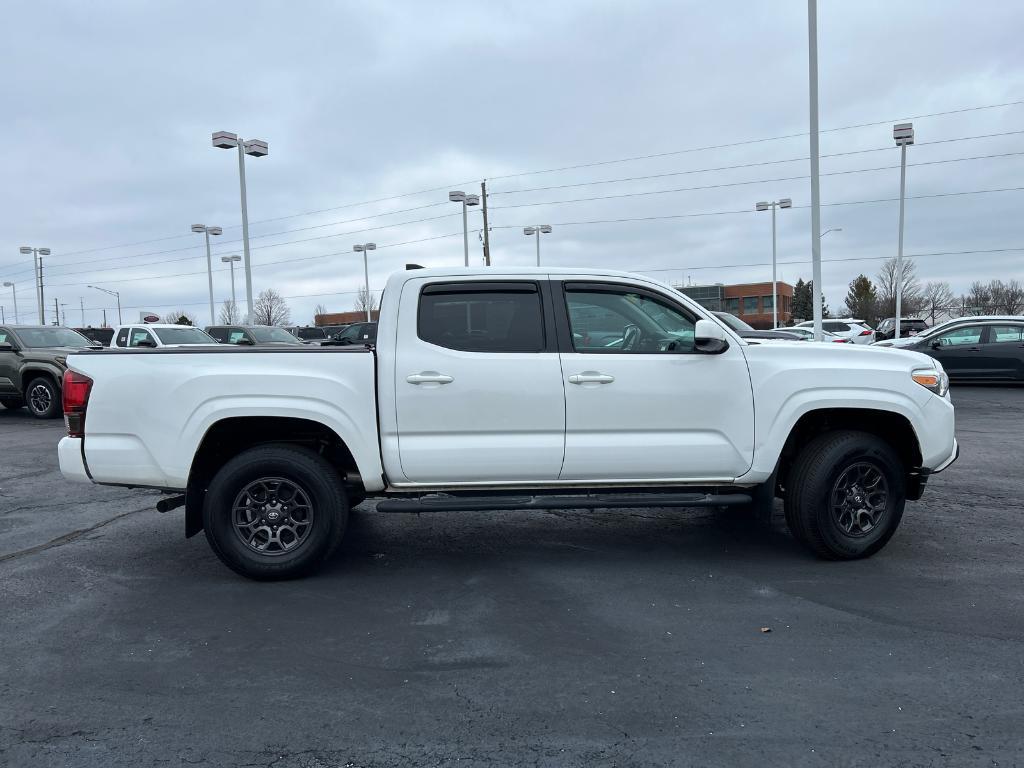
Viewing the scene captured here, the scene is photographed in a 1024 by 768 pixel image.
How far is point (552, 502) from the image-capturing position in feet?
16.4

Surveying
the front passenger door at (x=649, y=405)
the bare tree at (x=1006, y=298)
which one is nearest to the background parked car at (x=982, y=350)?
the front passenger door at (x=649, y=405)

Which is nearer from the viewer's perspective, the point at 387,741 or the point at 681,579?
the point at 387,741

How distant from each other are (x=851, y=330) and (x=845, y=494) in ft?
86.0

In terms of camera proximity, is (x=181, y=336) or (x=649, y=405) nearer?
(x=649, y=405)

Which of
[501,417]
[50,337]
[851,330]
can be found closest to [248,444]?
[501,417]

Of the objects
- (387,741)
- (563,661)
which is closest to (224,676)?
(387,741)

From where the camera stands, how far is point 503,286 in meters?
5.17

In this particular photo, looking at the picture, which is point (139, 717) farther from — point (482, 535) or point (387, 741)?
point (482, 535)

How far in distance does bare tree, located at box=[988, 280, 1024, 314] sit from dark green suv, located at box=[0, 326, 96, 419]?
7889 centimetres

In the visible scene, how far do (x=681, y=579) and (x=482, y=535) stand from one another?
1.77 meters

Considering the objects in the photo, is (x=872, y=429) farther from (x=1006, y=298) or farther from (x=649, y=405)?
(x=1006, y=298)

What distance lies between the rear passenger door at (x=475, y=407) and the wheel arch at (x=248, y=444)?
524 millimetres

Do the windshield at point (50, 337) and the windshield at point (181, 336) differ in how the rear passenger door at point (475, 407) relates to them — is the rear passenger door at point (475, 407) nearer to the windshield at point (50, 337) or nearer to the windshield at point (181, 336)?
the windshield at point (50, 337)

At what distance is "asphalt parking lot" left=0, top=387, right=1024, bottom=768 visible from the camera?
3090 mm
